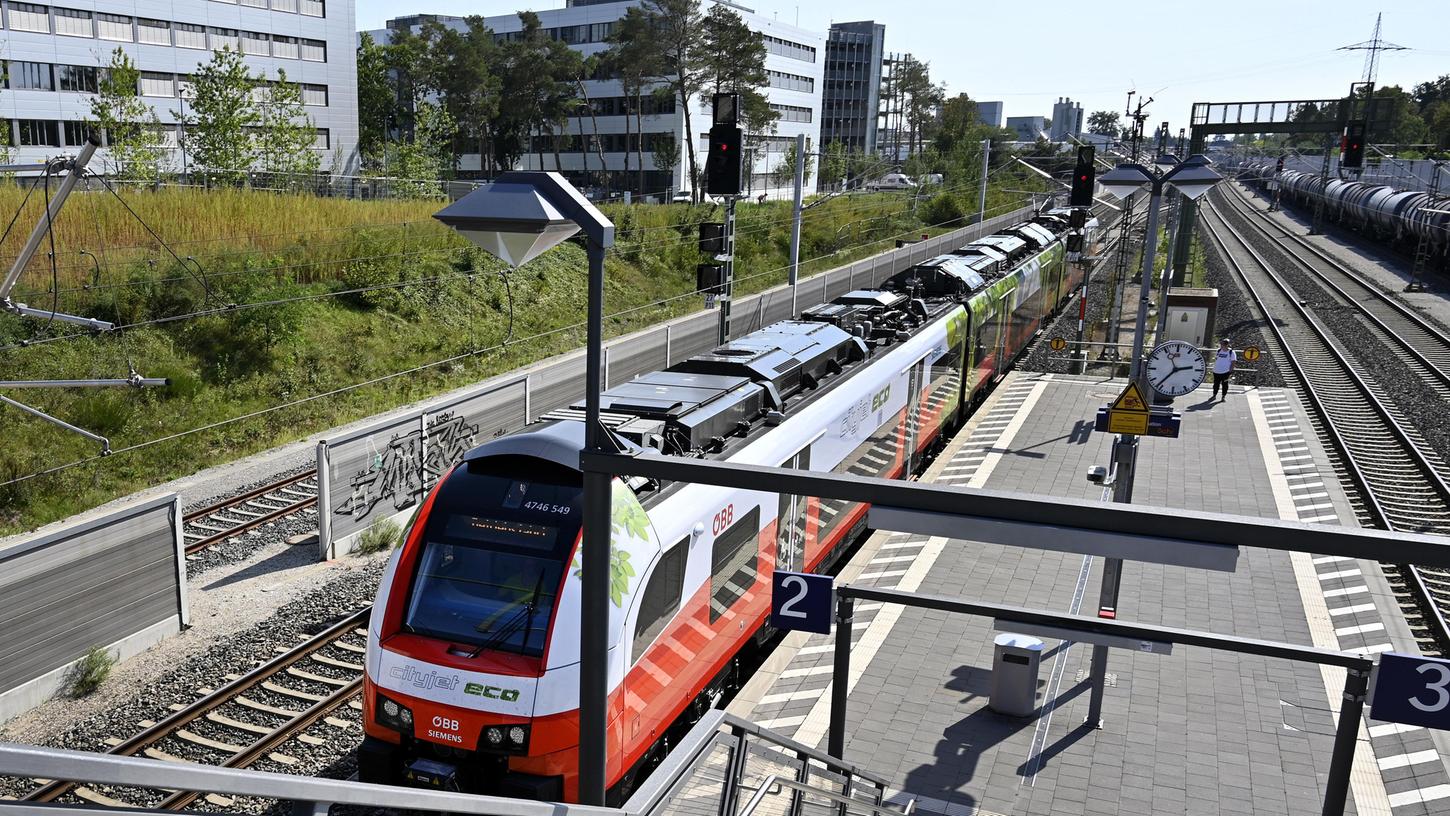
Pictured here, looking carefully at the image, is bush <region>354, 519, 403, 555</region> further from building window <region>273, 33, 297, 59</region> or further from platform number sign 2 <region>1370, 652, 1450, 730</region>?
building window <region>273, 33, 297, 59</region>

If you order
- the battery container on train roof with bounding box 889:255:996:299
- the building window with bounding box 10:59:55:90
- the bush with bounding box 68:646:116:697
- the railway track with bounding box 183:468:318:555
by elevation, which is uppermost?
the building window with bounding box 10:59:55:90

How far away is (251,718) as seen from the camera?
34.7 feet

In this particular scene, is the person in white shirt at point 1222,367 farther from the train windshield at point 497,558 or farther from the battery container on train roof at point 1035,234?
the train windshield at point 497,558

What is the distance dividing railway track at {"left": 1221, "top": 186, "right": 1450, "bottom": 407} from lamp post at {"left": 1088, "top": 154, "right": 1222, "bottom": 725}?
48.6 feet

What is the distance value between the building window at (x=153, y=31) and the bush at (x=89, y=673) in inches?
1742

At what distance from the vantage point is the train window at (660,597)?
8.51m

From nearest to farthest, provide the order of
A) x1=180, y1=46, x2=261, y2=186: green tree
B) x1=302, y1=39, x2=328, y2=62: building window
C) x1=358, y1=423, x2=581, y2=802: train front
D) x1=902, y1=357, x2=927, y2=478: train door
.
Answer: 1. x1=358, y1=423, x2=581, y2=802: train front
2. x1=902, y1=357, x2=927, y2=478: train door
3. x1=180, y1=46, x2=261, y2=186: green tree
4. x1=302, y1=39, x2=328, y2=62: building window

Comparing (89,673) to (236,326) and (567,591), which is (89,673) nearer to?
(567,591)

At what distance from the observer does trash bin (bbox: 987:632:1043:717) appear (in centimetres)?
1079

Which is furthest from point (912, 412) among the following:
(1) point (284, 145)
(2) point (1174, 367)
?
(1) point (284, 145)

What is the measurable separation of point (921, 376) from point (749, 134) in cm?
5375

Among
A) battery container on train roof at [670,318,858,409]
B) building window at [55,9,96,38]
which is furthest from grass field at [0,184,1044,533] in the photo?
building window at [55,9,96,38]

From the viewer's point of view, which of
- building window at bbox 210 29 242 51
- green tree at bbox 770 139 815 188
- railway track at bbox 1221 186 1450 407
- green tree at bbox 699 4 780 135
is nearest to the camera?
railway track at bbox 1221 186 1450 407

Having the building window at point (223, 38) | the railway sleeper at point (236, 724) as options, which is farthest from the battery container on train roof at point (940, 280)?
the building window at point (223, 38)
